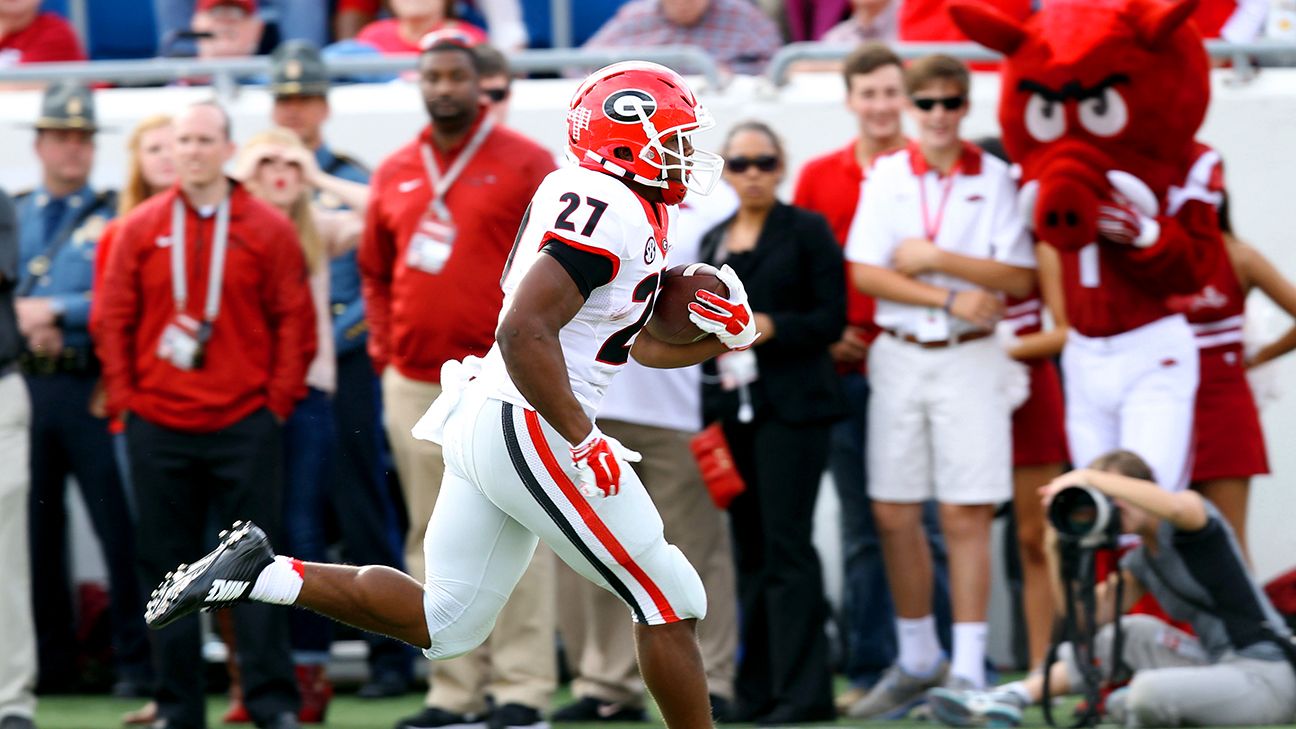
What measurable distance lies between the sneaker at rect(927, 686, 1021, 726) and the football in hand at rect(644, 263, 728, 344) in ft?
7.10

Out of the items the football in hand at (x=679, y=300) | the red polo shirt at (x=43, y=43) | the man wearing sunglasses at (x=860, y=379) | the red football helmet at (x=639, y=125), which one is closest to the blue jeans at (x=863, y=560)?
the man wearing sunglasses at (x=860, y=379)

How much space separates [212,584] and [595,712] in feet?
8.10

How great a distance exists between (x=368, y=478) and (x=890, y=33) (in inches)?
123

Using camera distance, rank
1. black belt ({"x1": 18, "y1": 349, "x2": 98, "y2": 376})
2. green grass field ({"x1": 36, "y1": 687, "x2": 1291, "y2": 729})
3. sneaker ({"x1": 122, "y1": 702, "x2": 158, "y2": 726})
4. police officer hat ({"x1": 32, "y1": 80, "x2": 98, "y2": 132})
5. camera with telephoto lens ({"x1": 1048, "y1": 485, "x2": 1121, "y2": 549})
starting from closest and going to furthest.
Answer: camera with telephoto lens ({"x1": 1048, "y1": 485, "x2": 1121, "y2": 549}) < green grass field ({"x1": 36, "y1": 687, "x2": 1291, "y2": 729}) < sneaker ({"x1": 122, "y1": 702, "x2": 158, "y2": 726}) < black belt ({"x1": 18, "y1": 349, "x2": 98, "y2": 376}) < police officer hat ({"x1": 32, "y1": 80, "x2": 98, "y2": 132})

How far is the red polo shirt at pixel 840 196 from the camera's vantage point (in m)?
7.81

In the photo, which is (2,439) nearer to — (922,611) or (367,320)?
(367,320)

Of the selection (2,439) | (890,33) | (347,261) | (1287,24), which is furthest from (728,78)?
(2,439)

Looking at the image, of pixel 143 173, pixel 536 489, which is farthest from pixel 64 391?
pixel 536 489

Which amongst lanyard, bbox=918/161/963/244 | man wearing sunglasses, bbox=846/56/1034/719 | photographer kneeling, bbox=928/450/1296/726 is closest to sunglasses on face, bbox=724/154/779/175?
man wearing sunglasses, bbox=846/56/1034/719

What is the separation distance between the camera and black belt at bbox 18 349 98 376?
25.6ft

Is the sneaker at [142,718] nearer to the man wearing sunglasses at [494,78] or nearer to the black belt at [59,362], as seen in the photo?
the black belt at [59,362]

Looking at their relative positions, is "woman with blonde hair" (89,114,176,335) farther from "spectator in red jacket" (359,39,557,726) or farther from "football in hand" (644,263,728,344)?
"football in hand" (644,263,728,344)

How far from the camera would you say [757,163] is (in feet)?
24.3

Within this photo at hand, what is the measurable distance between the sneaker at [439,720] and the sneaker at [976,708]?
60.7 inches
